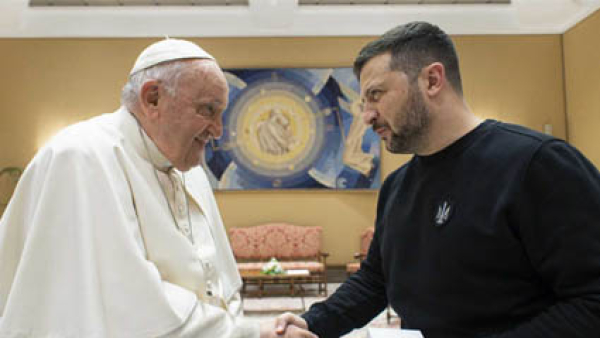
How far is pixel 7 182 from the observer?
913 cm

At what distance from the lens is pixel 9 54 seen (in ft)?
30.3

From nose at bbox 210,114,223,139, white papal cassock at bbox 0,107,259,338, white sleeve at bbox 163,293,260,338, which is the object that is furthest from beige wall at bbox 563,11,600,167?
white papal cassock at bbox 0,107,259,338

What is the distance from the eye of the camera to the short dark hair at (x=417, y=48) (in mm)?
1638

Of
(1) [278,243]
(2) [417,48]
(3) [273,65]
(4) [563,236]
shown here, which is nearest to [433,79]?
(2) [417,48]

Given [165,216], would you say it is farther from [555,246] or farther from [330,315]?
[555,246]

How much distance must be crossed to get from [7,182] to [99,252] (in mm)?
8991

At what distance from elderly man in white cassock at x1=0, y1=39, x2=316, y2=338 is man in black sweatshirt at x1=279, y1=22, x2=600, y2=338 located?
580 mm

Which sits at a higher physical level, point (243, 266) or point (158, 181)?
point (158, 181)

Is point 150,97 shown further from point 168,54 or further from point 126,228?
point 126,228

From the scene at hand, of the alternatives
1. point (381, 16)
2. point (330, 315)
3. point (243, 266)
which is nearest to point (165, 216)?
point (330, 315)

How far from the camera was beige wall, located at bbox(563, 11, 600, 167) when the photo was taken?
822cm

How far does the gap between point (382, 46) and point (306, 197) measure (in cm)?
758

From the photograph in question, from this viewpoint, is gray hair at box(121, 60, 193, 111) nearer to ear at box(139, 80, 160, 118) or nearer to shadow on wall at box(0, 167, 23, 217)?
ear at box(139, 80, 160, 118)

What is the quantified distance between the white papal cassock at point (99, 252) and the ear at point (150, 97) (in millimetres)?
72
